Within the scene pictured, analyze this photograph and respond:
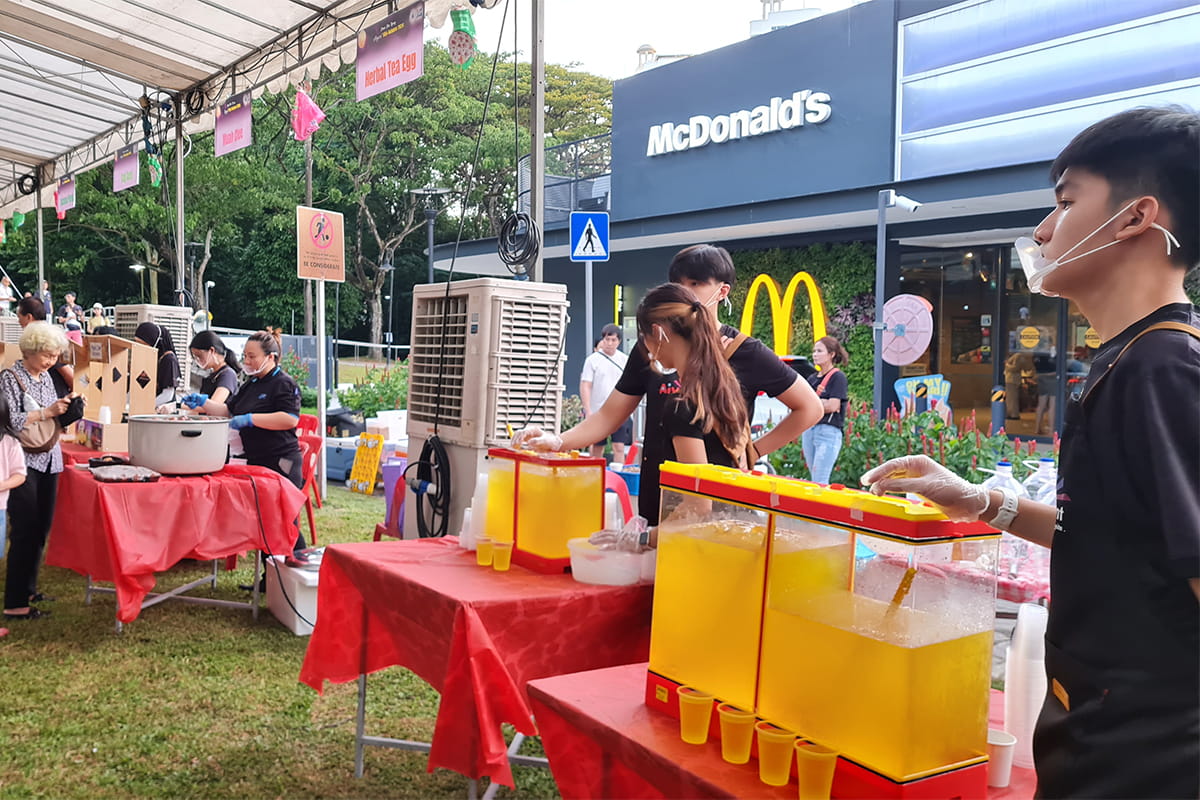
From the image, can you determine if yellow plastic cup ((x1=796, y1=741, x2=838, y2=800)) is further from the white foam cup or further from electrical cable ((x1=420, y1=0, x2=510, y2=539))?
electrical cable ((x1=420, y1=0, x2=510, y2=539))

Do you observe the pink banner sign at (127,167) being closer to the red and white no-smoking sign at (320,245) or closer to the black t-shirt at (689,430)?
the red and white no-smoking sign at (320,245)

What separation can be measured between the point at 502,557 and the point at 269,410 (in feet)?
10.00

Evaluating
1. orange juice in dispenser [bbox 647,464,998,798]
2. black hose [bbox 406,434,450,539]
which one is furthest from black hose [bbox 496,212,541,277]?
orange juice in dispenser [bbox 647,464,998,798]

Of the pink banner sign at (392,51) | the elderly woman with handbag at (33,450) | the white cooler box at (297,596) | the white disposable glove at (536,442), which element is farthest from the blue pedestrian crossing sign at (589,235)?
the white disposable glove at (536,442)

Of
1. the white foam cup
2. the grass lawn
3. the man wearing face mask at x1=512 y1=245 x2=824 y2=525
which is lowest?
the grass lawn

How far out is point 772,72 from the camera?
1259 cm

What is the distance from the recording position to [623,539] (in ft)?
7.64

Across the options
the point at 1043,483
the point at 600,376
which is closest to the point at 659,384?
the point at 1043,483

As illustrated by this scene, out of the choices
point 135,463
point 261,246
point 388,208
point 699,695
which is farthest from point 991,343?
point 261,246

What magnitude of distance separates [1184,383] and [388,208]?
32804 millimetres

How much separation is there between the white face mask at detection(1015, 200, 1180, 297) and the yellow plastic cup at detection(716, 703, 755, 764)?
73 cm

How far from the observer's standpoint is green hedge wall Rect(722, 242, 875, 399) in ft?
39.8

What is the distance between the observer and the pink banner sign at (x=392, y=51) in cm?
588

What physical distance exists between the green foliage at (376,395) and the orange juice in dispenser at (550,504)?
29.6 ft
